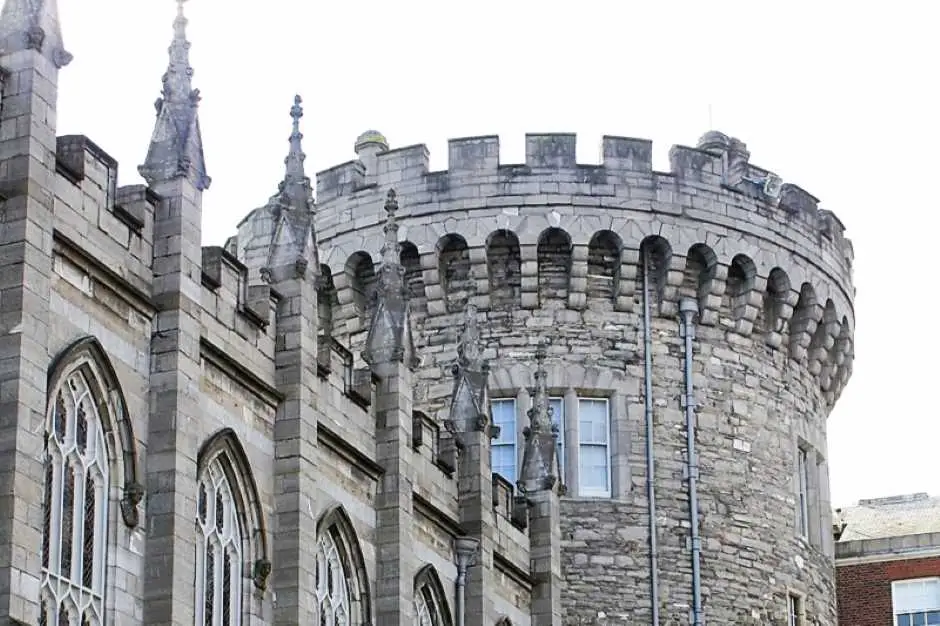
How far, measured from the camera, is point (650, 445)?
39.7 m

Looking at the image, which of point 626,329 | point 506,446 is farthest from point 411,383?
point 626,329

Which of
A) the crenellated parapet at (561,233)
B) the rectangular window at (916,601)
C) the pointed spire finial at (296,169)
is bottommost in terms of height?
the rectangular window at (916,601)

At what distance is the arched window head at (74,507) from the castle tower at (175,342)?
717mm

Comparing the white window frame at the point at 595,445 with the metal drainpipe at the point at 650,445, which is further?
the white window frame at the point at 595,445

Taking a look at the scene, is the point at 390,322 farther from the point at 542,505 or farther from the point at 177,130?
the point at 177,130

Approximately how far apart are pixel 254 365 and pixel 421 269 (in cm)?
1258

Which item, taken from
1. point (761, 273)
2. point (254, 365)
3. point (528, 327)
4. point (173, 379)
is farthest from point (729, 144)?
point (173, 379)

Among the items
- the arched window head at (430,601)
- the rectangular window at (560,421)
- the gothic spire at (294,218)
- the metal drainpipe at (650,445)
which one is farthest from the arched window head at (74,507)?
the metal drainpipe at (650,445)

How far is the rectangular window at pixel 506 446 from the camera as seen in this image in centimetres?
3981

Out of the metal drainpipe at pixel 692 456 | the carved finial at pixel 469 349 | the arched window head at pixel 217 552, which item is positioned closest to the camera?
the arched window head at pixel 217 552

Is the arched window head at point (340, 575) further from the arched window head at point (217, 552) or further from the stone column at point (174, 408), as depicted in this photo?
the stone column at point (174, 408)

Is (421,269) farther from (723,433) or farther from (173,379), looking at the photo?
(173,379)

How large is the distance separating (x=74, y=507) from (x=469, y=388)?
12.4 metres

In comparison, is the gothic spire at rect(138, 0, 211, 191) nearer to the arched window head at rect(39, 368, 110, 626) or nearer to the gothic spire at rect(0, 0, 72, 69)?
the gothic spire at rect(0, 0, 72, 69)
